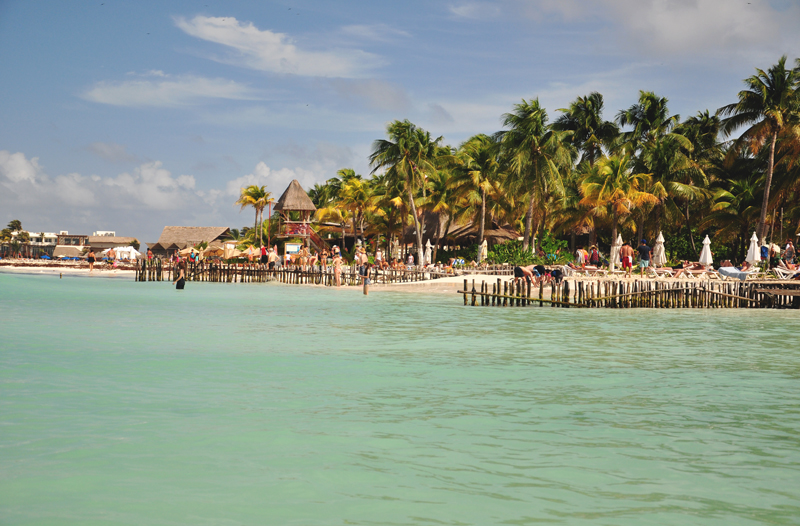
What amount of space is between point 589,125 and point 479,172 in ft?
28.8

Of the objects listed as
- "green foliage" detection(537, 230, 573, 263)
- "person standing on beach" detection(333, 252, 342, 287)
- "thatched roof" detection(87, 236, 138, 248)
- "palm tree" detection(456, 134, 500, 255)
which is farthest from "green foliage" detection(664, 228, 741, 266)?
"thatched roof" detection(87, 236, 138, 248)

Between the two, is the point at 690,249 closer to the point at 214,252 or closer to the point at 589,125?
the point at 589,125

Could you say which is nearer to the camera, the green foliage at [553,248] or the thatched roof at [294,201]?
the green foliage at [553,248]

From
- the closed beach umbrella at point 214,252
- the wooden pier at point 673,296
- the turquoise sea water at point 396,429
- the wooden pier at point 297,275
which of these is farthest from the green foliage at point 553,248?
the closed beach umbrella at point 214,252

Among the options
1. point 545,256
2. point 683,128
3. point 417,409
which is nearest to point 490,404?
point 417,409

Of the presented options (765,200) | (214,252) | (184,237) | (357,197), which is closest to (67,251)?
(184,237)

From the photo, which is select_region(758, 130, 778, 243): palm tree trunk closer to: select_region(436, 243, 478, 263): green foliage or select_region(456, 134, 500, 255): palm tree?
select_region(456, 134, 500, 255): palm tree

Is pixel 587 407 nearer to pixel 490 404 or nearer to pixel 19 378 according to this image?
pixel 490 404

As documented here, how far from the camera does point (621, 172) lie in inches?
1542

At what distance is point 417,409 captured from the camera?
10.4 m

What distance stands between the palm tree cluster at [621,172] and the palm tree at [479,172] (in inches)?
2.9

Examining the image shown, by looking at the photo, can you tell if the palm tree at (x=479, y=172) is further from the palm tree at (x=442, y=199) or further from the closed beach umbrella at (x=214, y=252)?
the closed beach umbrella at (x=214, y=252)

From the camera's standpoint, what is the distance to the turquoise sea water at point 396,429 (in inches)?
259

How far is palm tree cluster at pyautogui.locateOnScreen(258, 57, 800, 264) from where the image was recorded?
38125 millimetres
